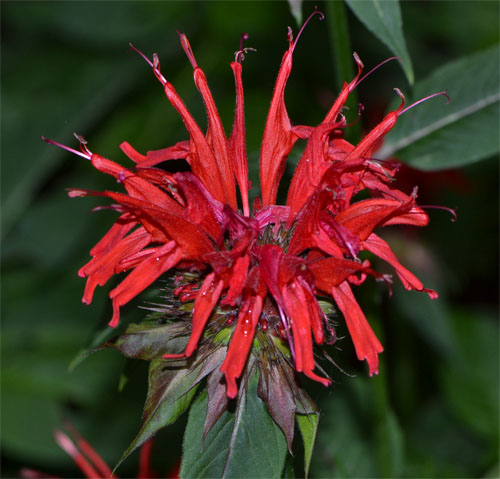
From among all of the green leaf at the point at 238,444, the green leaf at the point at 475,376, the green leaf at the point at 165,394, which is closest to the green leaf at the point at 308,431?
the green leaf at the point at 238,444

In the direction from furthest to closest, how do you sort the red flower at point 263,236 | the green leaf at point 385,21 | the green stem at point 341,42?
the green stem at point 341,42 → the green leaf at point 385,21 → the red flower at point 263,236

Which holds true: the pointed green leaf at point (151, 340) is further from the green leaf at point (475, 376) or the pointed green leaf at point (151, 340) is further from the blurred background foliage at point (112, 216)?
the green leaf at point (475, 376)

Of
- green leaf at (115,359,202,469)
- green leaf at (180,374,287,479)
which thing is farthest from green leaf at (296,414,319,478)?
green leaf at (115,359,202,469)

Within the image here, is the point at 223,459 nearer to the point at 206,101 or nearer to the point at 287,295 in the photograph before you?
the point at 287,295

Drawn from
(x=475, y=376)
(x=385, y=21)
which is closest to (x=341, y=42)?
(x=385, y=21)

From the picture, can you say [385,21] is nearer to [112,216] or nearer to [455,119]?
[455,119]

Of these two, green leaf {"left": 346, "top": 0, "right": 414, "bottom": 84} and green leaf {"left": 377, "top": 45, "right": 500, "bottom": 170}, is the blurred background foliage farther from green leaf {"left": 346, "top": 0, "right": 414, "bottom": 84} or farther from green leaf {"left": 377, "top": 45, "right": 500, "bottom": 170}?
green leaf {"left": 346, "top": 0, "right": 414, "bottom": 84}

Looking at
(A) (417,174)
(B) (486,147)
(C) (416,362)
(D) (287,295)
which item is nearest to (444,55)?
(A) (417,174)
